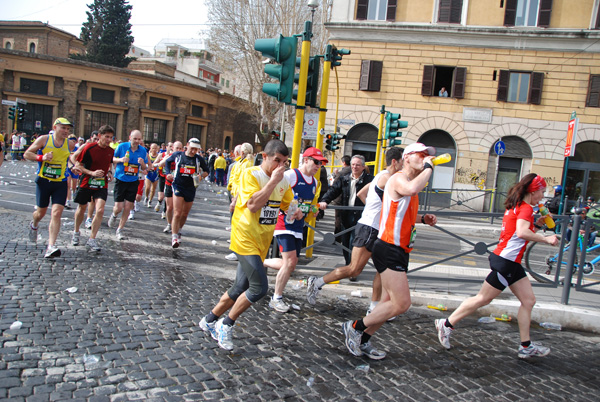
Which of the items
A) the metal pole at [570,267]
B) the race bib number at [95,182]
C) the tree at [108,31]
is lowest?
the metal pole at [570,267]

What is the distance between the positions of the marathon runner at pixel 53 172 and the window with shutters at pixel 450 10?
70.0ft

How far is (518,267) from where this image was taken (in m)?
4.62

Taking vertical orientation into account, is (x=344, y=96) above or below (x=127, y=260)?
above

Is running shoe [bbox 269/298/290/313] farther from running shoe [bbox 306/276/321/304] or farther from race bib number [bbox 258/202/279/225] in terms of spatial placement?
race bib number [bbox 258/202/279/225]

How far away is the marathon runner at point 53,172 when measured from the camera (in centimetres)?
668

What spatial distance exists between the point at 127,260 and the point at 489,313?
5132mm

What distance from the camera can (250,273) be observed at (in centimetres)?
410

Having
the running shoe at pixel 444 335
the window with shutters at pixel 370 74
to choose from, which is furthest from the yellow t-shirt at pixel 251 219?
the window with shutters at pixel 370 74

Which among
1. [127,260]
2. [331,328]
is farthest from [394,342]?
[127,260]

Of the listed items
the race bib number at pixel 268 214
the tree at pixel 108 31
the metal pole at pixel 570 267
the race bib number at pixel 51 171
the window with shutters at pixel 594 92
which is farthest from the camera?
the tree at pixel 108 31

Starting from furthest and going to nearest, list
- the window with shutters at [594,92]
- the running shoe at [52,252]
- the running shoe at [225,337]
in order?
the window with shutters at [594,92] → the running shoe at [52,252] → the running shoe at [225,337]

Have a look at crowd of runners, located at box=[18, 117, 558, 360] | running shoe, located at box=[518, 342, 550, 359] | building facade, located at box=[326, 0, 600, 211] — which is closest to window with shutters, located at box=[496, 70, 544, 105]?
building facade, located at box=[326, 0, 600, 211]

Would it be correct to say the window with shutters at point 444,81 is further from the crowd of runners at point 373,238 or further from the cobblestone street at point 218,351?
the cobblestone street at point 218,351

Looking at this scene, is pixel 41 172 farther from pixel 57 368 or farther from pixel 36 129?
pixel 36 129
